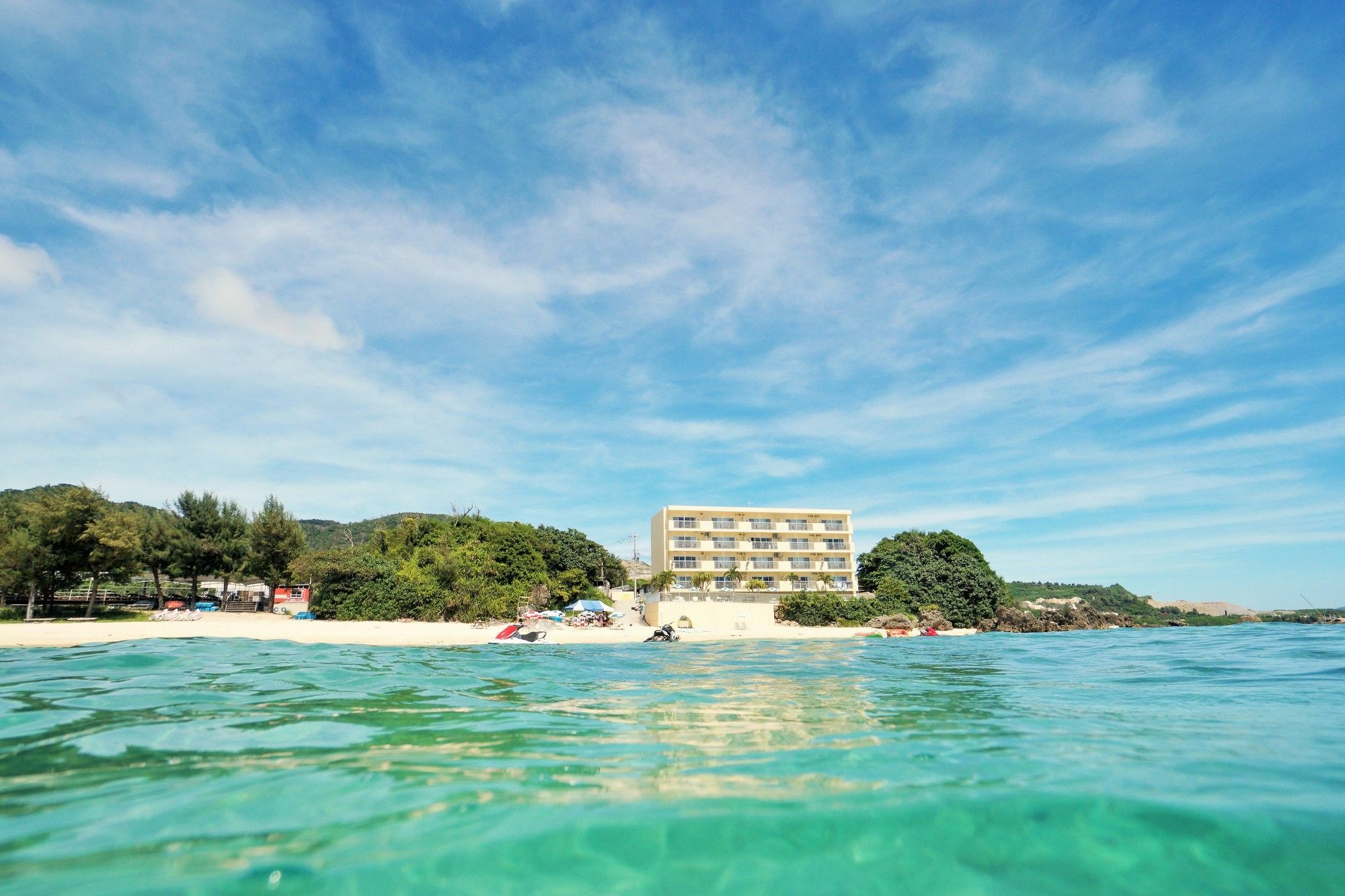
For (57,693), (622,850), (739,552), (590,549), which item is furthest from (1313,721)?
(739,552)

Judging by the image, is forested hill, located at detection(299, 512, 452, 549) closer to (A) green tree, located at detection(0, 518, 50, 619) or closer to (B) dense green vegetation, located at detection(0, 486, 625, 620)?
(B) dense green vegetation, located at detection(0, 486, 625, 620)

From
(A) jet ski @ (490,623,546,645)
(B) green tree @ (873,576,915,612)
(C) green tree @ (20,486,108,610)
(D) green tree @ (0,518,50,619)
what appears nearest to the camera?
(A) jet ski @ (490,623,546,645)

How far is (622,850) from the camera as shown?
301cm

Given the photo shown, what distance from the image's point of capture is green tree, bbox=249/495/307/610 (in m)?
41.2

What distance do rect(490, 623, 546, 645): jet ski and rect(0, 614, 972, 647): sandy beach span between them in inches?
22.0

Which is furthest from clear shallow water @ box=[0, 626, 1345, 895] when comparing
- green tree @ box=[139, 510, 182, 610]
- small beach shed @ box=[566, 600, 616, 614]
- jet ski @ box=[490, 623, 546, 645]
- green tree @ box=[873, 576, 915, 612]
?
green tree @ box=[873, 576, 915, 612]

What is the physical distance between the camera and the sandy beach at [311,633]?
1948 centimetres

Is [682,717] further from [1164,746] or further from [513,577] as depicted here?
[513,577]

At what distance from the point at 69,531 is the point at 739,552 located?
4651cm

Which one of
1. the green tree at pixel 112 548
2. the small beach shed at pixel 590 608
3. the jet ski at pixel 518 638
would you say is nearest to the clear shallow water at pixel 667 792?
the jet ski at pixel 518 638

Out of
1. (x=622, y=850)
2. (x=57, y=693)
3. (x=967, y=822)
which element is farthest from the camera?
(x=57, y=693)

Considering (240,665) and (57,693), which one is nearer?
(57,693)

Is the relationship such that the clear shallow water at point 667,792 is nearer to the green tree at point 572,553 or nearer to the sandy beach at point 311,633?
the sandy beach at point 311,633

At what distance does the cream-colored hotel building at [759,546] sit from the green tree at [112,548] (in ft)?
125
